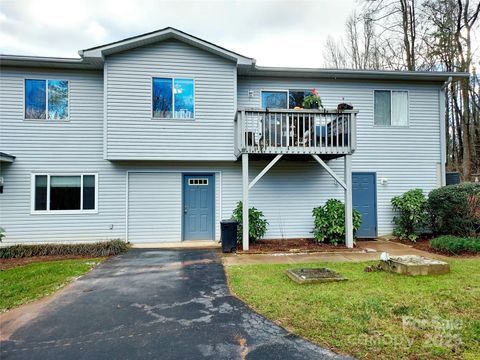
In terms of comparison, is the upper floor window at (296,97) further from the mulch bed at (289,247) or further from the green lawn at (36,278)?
the green lawn at (36,278)

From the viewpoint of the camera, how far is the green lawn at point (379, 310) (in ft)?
10.1

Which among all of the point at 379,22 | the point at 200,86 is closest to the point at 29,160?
the point at 200,86

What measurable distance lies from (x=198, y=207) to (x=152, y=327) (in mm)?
6043

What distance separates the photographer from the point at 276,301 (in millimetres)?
4324

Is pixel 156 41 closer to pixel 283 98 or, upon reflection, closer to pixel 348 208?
pixel 283 98

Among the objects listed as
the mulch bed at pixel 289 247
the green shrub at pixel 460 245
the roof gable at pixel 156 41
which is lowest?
the mulch bed at pixel 289 247

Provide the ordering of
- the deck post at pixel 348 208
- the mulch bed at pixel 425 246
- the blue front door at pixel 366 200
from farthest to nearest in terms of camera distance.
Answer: the blue front door at pixel 366 200 < the deck post at pixel 348 208 < the mulch bed at pixel 425 246

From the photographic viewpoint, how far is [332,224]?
867cm

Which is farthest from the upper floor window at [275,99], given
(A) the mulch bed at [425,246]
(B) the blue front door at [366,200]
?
(A) the mulch bed at [425,246]

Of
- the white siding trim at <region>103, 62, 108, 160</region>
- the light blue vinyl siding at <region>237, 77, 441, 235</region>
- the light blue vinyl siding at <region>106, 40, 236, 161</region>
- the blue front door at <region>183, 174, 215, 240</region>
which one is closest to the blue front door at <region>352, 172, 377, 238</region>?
the light blue vinyl siding at <region>237, 77, 441, 235</region>

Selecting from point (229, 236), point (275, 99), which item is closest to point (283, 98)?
point (275, 99)

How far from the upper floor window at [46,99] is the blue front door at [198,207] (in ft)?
14.5

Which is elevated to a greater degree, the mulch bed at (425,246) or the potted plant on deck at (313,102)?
the potted plant on deck at (313,102)

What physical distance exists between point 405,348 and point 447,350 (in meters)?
0.41
